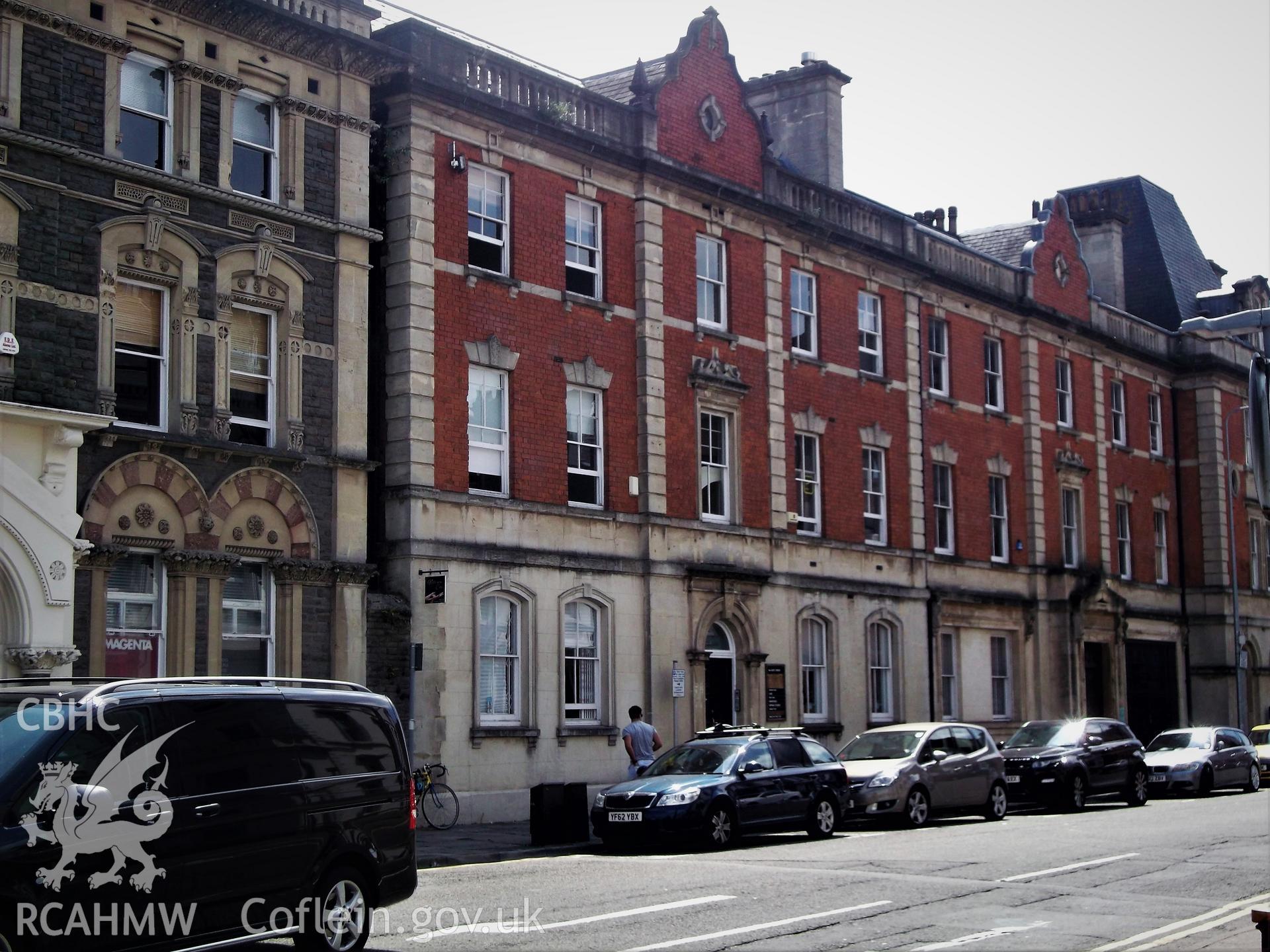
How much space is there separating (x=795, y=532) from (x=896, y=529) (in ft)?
13.9

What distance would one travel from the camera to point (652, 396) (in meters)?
30.0

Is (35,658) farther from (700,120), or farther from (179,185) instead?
(700,120)

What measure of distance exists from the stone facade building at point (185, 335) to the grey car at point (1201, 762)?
702 inches

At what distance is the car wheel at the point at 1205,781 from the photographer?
33.2 metres

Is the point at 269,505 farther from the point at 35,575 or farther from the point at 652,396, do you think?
the point at 652,396

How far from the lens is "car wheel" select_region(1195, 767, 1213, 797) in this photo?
109ft

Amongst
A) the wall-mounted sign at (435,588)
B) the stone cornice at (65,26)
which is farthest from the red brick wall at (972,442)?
the stone cornice at (65,26)

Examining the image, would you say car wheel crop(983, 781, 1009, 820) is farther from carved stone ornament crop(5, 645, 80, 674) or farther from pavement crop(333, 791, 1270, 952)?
carved stone ornament crop(5, 645, 80, 674)

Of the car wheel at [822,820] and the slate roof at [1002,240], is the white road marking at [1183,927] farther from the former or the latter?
the slate roof at [1002,240]

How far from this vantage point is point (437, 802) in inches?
945

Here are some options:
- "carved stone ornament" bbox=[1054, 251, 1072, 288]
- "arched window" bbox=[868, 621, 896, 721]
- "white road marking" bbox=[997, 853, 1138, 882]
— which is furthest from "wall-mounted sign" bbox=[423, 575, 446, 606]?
"carved stone ornament" bbox=[1054, 251, 1072, 288]

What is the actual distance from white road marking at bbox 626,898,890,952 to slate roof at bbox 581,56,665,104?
1921 centimetres

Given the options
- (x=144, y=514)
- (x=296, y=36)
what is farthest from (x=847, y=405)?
(x=144, y=514)

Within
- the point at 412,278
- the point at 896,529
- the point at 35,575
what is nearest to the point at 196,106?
the point at 412,278
